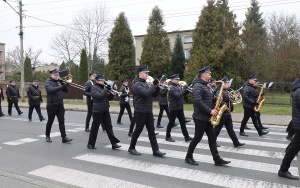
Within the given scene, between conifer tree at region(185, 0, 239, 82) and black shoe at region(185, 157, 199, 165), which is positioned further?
conifer tree at region(185, 0, 239, 82)

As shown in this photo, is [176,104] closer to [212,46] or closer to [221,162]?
[221,162]

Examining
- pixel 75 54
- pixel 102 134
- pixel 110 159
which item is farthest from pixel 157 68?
pixel 75 54

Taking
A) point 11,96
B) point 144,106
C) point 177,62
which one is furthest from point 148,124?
point 177,62

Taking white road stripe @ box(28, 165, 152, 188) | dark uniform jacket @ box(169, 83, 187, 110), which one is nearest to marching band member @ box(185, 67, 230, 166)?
white road stripe @ box(28, 165, 152, 188)

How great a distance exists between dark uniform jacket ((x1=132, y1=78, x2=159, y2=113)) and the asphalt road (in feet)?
3.55

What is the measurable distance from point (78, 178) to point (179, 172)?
1.82m

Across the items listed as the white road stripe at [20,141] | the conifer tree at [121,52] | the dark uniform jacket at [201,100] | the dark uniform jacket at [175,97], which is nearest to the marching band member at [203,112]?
the dark uniform jacket at [201,100]

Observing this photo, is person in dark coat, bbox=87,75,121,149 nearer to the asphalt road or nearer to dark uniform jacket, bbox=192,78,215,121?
the asphalt road

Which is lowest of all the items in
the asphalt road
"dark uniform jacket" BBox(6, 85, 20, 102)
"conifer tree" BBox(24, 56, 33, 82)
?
the asphalt road

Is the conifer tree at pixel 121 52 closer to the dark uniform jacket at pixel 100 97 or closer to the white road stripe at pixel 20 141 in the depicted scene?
the white road stripe at pixel 20 141

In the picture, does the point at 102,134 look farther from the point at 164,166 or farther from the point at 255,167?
the point at 255,167

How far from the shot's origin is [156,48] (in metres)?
28.2

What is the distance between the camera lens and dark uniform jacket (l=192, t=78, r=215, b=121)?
21.8 feet

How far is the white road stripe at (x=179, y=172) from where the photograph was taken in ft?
18.8
